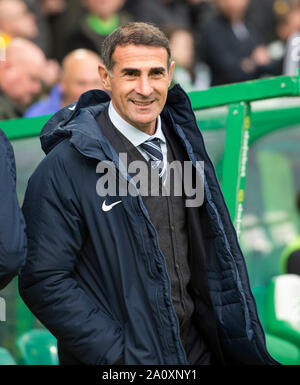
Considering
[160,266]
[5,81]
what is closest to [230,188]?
[160,266]

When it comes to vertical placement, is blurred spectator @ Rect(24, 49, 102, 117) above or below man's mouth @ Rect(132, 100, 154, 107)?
above

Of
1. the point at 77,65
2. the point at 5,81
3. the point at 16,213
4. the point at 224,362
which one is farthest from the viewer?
the point at 5,81

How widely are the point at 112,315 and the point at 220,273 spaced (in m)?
0.46

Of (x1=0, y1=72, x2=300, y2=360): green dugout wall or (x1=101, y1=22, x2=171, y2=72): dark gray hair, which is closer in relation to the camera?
(x1=101, y1=22, x2=171, y2=72): dark gray hair

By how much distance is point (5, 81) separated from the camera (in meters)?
5.32

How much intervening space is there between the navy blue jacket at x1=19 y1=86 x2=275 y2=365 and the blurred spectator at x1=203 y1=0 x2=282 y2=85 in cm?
525

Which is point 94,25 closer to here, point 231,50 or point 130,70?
point 231,50

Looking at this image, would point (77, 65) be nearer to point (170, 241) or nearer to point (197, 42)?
point (170, 241)

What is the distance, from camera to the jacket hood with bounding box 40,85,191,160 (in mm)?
2494

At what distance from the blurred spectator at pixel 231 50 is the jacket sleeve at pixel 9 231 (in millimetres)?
5634

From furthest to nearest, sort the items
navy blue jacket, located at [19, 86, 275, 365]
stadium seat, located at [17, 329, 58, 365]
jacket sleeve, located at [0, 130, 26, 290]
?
1. stadium seat, located at [17, 329, 58, 365]
2. navy blue jacket, located at [19, 86, 275, 365]
3. jacket sleeve, located at [0, 130, 26, 290]

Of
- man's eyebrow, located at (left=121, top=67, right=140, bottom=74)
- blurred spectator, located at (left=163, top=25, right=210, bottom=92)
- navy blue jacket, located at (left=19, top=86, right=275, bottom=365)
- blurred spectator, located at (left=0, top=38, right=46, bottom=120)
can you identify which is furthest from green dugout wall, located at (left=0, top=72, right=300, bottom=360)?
blurred spectator, located at (left=163, top=25, right=210, bottom=92)

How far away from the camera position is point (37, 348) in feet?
12.5

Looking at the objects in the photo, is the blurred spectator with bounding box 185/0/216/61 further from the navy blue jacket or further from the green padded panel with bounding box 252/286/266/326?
the navy blue jacket
